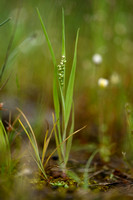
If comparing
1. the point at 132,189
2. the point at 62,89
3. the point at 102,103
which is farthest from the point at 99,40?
the point at 132,189

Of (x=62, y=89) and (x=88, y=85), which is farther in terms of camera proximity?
(x=88, y=85)

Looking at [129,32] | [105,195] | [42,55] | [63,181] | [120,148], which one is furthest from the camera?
[129,32]

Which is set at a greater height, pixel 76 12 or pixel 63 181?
pixel 76 12

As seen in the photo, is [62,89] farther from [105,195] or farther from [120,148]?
[120,148]

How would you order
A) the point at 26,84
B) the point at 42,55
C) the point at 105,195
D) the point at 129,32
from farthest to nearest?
the point at 129,32 < the point at 42,55 < the point at 26,84 < the point at 105,195
